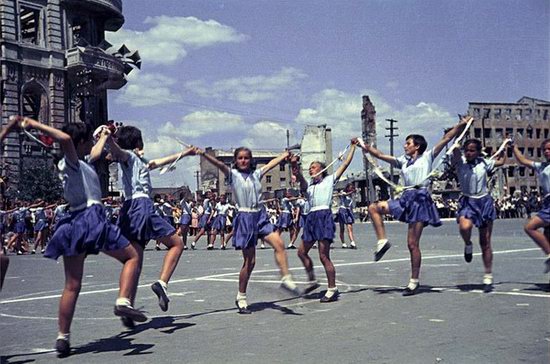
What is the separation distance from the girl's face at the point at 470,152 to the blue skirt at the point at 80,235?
219 inches

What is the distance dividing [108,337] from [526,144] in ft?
321

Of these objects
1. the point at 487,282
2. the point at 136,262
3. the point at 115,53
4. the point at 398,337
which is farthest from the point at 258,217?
the point at 115,53

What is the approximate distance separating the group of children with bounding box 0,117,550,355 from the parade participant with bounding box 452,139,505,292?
14mm

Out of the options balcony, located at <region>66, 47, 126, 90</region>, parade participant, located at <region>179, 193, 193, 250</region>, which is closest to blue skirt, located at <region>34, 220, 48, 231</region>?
parade participant, located at <region>179, 193, 193, 250</region>

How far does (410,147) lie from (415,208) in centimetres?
92

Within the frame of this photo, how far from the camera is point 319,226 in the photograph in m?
9.10

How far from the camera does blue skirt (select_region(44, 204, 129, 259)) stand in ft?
19.9

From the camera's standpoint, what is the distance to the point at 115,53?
4916 cm

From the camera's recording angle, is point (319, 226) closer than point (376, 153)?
Yes

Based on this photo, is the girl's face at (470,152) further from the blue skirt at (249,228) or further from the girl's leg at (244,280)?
the girl's leg at (244,280)

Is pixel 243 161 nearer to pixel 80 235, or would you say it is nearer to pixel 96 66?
pixel 80 235

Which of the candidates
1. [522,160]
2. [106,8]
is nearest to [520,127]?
[106,8]

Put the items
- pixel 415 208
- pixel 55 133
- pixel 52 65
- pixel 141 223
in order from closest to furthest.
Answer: pixel 55 133 < pixel 141 223 < pixel 415 208 < pixel 52 65

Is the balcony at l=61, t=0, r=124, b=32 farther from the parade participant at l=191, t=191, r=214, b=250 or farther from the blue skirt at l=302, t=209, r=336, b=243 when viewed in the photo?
the blue skirt at l=302, t=209, r=336, b=243
